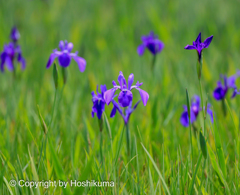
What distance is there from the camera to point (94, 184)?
1.08 metres

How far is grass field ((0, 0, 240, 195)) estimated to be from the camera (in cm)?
117

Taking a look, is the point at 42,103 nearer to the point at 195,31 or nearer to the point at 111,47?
the point at 111,47

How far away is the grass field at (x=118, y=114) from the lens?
117 centimetres

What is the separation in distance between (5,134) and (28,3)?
12.1 feet

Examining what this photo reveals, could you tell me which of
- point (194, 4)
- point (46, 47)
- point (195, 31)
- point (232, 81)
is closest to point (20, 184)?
point (232, 81)

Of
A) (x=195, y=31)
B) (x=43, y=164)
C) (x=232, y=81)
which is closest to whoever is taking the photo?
(x=43, y=164)

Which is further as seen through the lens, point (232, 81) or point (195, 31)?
point (195, 31)

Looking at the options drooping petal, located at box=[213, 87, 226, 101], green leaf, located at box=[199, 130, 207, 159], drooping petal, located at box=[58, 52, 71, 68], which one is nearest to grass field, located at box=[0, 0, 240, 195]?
green leaf, located at box=[199, 130, 207, 159]

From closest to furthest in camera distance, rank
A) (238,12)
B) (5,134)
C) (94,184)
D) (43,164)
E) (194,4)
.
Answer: (94,184) → (43,164) → (5,134) → (238,12) → (194,4)

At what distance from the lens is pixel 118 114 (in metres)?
1.95

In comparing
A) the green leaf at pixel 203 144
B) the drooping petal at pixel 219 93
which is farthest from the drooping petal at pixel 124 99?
the drooping petal at pixel 219 93

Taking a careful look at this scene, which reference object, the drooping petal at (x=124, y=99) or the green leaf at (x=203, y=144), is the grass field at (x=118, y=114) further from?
the drooping petal at (x=124, y=99)
